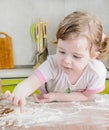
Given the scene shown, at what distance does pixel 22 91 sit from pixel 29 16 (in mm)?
1604

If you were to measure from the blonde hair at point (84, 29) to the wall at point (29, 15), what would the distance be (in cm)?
146

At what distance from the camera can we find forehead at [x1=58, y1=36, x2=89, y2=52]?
1026 millimetres

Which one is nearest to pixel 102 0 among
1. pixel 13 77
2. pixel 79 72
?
pixel 13 77

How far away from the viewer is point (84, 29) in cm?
108

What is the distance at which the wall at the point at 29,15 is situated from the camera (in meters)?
2.59

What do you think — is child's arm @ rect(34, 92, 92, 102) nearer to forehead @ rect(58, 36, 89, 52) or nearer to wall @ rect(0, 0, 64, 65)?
forehead @ rect(58, 36, 89, 52)

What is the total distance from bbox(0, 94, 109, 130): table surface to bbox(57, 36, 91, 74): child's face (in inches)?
5.6

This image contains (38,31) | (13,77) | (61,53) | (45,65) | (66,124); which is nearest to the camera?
(66,124)

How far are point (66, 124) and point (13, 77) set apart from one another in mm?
1464

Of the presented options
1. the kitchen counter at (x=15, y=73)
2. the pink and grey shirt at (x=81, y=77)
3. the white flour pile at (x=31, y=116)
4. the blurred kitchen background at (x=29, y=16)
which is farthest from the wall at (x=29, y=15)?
the white flour pile at (x=31, y=116)

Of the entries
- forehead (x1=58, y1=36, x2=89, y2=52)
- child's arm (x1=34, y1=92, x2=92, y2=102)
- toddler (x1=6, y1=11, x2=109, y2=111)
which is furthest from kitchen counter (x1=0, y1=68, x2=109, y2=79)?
forehead (x1=58, y1=36, x2=89, y2=52)

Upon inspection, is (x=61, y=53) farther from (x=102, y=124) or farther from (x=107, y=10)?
(x=107, y=10)

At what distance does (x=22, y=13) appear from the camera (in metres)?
2.60

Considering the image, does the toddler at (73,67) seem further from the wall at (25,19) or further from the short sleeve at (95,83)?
the wall at (25,19)
